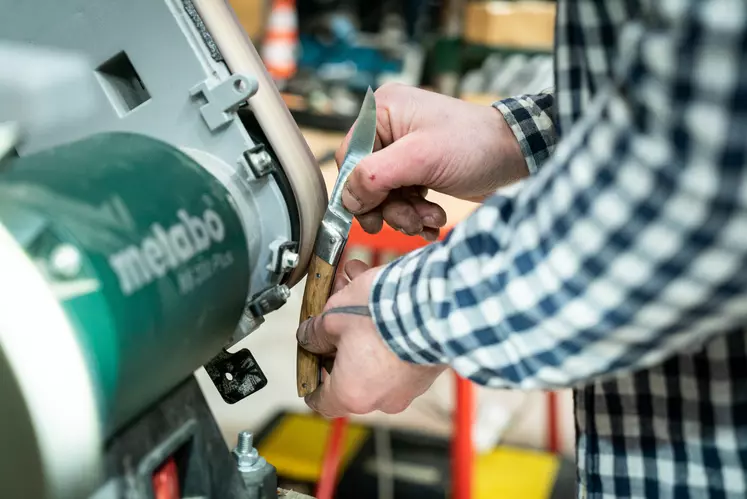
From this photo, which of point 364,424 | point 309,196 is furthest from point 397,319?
point 364,424

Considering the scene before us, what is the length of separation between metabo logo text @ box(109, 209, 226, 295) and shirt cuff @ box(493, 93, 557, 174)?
1.38 ft

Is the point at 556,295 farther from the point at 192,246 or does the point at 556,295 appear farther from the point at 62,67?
the point at 62,67

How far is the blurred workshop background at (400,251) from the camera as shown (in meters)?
1.87

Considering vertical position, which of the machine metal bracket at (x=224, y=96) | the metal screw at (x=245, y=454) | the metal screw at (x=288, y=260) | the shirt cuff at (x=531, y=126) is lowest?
the metal screw at (x=245, y=454)

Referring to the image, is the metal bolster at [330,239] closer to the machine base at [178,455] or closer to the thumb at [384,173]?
the thumb at [384,173]

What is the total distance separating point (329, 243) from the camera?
786 mm

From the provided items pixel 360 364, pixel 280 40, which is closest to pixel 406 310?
pixel 360 364

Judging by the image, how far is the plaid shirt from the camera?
425 mm

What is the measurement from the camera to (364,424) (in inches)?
84.6

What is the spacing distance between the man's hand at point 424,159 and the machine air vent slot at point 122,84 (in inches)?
8.9

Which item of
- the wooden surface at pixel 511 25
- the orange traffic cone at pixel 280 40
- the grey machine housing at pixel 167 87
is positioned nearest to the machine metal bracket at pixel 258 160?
the grey machine housing at pixel 167 87

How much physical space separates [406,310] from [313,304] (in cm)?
20

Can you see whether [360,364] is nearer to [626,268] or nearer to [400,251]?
[626,268]

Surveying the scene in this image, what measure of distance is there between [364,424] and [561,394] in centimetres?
69
